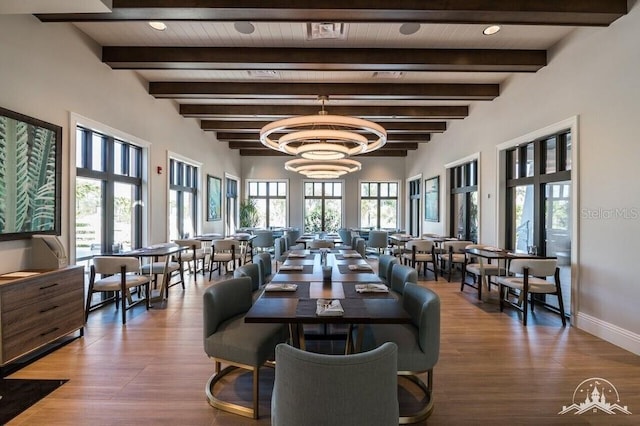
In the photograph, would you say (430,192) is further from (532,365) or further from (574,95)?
(532,365)

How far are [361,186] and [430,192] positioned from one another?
306cm

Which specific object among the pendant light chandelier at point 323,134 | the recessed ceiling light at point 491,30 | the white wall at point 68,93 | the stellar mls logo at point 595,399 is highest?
the recessed ceiling light at point 491,30

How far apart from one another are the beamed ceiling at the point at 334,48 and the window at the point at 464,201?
1.29 m

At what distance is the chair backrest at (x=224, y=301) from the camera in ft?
8.21

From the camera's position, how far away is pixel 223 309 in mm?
2680

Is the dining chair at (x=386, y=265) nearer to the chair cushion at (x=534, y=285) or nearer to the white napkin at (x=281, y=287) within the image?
the white napkin at (x=281, y=287)

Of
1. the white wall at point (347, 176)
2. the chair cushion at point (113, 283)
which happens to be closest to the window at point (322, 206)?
the white wall at point (347, 176)

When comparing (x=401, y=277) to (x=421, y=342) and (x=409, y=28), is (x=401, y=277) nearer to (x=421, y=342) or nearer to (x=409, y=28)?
(x=421, y=342)

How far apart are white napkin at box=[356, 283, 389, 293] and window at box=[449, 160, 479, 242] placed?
4.79 metres

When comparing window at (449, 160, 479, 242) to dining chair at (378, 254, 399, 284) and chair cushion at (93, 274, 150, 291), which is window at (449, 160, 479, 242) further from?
chair cushion at (93, 274, 150, 291)

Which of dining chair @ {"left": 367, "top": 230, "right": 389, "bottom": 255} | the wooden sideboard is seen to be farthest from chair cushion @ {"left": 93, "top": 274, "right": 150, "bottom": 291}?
dining chair @ {"left": 367, "top": 230, "right": 389, "bottom": 255}

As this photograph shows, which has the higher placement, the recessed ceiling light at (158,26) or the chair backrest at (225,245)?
the recessed ceiling light at (158,26)


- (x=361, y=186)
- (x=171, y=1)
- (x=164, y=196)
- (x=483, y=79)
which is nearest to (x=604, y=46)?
(x=483, y=79)

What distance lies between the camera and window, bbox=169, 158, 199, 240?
7.30 meters
